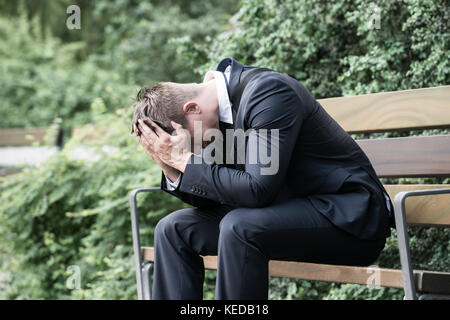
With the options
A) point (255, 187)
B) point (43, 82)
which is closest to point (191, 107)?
point (255, 187)

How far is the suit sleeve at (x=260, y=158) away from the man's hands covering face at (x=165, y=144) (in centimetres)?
6

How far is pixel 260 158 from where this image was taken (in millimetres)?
2193

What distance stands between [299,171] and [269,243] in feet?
1.19

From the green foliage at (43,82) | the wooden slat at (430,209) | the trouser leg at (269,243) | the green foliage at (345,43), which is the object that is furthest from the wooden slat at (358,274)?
the green foliage at (43,82)

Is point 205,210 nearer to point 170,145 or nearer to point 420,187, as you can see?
point 170,145

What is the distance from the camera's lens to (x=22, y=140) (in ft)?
25.4

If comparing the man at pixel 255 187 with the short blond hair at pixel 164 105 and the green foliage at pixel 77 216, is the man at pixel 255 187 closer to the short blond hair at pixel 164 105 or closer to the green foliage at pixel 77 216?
the short blond hair at pixel 164 105

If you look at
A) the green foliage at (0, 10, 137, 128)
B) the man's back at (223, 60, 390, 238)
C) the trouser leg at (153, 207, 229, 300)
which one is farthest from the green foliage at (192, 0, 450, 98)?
the green foliage at (0, 10, 137, 128)

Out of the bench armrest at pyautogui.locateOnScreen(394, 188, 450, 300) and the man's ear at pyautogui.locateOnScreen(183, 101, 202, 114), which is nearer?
the bench armrest at pyautogui.locateOnScreen(394, 188, 450, 300)

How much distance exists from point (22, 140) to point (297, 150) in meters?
6.08

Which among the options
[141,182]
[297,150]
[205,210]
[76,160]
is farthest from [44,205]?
[297,150]

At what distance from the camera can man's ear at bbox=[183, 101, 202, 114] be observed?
2445mm

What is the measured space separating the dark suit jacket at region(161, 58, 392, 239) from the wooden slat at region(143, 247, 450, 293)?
6.8 inches

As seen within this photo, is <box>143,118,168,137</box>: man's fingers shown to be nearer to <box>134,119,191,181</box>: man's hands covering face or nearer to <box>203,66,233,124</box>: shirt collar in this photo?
<box>134,119,191,181</box>: man's hands covering face
